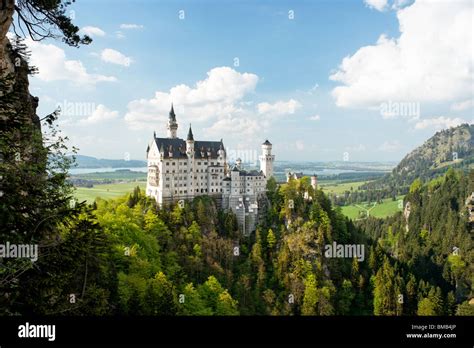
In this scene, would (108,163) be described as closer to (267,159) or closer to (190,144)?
(190,144)

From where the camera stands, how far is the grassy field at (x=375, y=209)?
163625 mm

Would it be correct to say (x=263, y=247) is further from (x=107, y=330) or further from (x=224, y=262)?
(x=107, y=330)

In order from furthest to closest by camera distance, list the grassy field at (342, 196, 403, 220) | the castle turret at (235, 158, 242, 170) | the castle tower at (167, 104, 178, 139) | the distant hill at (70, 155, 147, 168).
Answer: the grassy field at (342, 196, 403, 220) → the distant hill at (70, 155, 147, 168) → the castle turret at (235, 158, 242, 170) → the castle tower at (167, 104, 178, 139)

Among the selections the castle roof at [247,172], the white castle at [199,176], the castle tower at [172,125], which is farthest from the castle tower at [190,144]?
the castle roof at [247,172]

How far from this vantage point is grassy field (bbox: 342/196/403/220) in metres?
164

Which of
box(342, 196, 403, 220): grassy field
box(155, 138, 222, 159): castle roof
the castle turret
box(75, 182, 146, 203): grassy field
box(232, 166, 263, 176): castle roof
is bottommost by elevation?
box(342, 196, 403, 220): grassy field

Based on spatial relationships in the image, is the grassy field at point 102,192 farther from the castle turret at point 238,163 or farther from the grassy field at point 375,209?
the grassy field at point 375,209

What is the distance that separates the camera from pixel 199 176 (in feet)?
232

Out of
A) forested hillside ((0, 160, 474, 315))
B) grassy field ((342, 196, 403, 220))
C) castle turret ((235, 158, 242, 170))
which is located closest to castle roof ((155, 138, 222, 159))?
castle turret ((235, 158, 242, 170))

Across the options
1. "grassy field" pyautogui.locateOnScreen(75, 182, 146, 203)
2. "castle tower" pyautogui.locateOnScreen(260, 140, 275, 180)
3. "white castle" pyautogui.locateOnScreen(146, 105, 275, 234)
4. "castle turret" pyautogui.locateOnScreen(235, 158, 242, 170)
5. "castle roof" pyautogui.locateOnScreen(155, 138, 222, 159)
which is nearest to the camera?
"grassy field" pyautogui.locateOnScreen(75, 182, 146, 203)

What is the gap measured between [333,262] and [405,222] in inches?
3326

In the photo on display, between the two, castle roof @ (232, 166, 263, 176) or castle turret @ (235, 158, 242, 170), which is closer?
castle roof @ (232, 166, 263, 176)

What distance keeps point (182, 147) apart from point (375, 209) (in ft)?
436

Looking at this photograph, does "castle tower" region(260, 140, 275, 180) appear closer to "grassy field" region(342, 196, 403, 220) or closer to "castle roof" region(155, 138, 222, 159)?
"castle roof" region(155, 138, 222, 159)
